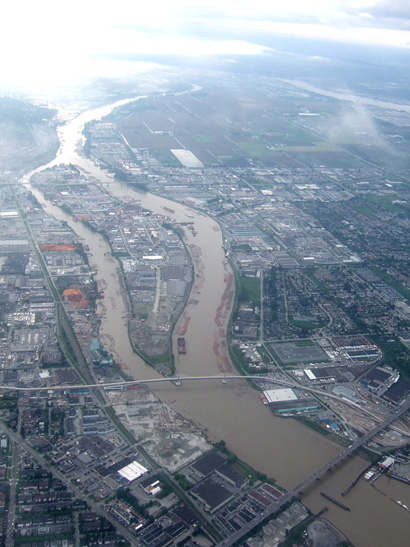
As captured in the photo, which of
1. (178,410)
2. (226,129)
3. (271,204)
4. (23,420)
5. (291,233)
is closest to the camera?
(23,420)

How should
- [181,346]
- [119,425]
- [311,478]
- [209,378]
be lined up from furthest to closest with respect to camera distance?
1. [181,346]
2. [209,378]
3. [119,425]
4. [311,478]

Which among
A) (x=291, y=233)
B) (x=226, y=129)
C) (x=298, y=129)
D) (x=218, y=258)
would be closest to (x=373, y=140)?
(x=298, y=129)

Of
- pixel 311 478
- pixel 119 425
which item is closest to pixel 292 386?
pixel 311 478

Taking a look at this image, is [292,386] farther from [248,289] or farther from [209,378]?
[248,289]

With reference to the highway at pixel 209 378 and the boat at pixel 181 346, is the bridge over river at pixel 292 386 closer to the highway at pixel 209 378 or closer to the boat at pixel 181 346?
the highway at pixel 209 378

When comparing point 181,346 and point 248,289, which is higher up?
point 248,289

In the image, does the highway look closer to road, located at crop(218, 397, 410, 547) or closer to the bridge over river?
the bridge over river

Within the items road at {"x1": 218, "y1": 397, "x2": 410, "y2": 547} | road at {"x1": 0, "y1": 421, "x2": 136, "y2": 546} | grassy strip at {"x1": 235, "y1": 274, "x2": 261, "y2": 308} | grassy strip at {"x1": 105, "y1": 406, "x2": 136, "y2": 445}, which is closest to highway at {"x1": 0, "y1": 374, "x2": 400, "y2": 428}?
road at {"x1": 218, "y1": 397, "x2": 410, "y2": 547}

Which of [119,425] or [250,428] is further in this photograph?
[250,428]

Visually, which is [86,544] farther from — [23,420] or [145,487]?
[23,420]
